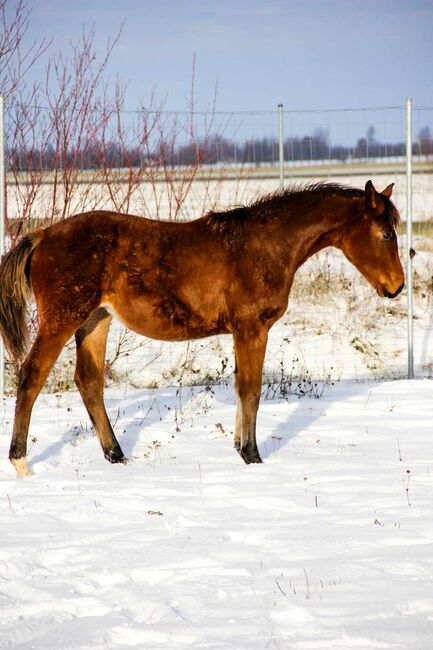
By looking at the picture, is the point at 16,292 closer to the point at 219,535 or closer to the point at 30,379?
the point at 30,379

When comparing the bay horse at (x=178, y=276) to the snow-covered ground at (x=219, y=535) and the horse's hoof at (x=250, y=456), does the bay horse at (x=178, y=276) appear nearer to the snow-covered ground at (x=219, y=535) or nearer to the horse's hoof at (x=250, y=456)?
the horse's hoof at (x=250, y=456)

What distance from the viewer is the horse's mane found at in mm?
6199

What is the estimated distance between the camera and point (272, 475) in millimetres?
5848

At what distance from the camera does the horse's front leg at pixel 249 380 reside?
612cm

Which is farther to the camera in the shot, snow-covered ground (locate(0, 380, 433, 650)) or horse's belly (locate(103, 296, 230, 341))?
horse's belly (locate(103, 296, 230, 341))

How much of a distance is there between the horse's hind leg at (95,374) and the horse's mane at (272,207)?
1.03 m

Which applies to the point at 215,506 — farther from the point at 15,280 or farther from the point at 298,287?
the point at 298,287

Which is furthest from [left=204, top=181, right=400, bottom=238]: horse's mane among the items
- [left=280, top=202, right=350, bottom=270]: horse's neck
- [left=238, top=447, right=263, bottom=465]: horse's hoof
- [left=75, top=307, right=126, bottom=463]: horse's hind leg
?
[left=238, top=447, right=263, bottom=465]: horse's hoof

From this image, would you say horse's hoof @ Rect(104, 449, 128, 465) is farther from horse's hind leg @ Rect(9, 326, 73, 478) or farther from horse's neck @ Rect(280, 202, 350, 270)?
horse's neck @ Rect(280, 202, 350, 270)

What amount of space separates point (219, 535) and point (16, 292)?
2381mm

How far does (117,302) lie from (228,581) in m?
2.61

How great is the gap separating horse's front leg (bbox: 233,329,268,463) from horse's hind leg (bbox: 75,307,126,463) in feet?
2.98

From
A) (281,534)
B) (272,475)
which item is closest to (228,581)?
(281,534)

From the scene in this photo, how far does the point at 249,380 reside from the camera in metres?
6.17
